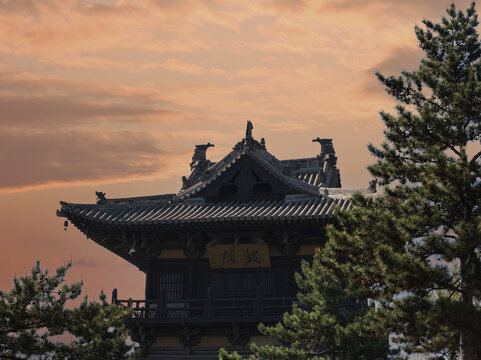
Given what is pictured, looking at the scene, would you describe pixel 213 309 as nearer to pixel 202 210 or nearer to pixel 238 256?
pixel 238 256

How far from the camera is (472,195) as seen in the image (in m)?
20.8

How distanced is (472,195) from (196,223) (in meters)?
13.7

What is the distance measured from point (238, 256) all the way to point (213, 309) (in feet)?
8.23

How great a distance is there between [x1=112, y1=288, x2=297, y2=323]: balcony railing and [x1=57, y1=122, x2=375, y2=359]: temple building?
0.13 feet

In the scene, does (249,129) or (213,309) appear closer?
(213,309)

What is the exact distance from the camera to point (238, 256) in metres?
32.5

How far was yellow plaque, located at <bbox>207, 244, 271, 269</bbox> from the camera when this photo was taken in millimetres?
32250

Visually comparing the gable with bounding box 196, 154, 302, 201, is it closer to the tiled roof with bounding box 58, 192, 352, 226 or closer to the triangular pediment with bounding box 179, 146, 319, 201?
the triangular pediment with bounding box 179, 146, 319, 201

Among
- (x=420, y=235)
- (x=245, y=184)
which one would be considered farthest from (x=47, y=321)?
(x=245, y=184)

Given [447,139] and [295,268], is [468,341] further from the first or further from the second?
[295,268]

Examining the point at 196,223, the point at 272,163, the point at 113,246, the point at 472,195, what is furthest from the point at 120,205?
the point at 472,195

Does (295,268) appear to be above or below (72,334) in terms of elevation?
above

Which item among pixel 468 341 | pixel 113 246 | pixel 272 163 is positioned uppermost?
pixel 272 163

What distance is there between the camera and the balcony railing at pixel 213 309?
3066 centimetres
